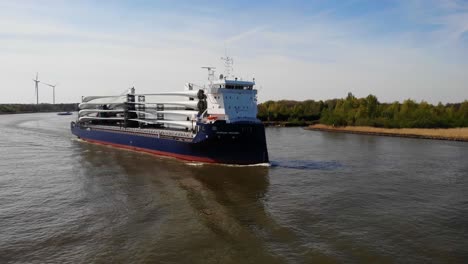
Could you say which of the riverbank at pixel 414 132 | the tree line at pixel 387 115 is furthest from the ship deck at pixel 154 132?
the tree line at pixel 387 115

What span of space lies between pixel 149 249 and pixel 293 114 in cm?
10337

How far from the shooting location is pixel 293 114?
11531cm

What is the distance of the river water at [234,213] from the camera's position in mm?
14602

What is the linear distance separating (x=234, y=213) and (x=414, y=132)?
204 feet

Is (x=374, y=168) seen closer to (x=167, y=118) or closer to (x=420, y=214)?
(x=420, y=214)

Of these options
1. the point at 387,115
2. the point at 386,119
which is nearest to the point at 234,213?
the point at 386,119

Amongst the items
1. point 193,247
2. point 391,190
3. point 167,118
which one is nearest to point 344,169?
point 391,190

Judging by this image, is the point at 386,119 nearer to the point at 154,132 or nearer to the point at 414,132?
the point at 414,132

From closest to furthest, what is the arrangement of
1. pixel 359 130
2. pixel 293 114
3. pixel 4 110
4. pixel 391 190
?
pixel 391 190
pixel 359 130
pixel 293 114
pixel 4 110

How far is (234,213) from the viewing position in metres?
19.4

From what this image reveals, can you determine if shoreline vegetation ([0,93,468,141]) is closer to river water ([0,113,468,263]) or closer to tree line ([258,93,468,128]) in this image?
tree line ([258,93,468,128])

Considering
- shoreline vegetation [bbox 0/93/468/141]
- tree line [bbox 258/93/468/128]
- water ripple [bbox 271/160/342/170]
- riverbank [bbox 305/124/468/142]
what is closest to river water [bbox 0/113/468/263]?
water ripple [bbox 271/160/342/170]

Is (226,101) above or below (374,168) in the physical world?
above

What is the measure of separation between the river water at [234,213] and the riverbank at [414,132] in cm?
3290
